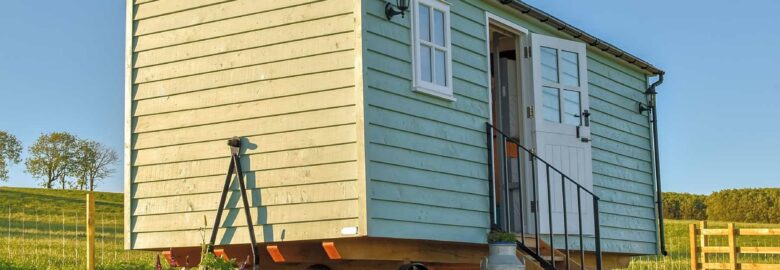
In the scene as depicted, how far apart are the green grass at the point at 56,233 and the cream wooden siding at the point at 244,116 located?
22.4ft

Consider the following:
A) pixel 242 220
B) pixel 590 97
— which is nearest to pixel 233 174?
pixel 242 220

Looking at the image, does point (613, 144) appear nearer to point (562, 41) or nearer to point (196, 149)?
point (562, 41)

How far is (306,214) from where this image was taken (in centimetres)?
778

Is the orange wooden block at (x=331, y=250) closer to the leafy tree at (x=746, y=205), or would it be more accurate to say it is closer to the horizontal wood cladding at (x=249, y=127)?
the horizontal wood cladding at (x=249, y=127)

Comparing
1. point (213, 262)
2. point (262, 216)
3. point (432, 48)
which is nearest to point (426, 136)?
point (432, 48)

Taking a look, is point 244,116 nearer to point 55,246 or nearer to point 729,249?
point 729,249

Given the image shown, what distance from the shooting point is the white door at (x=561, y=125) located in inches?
398

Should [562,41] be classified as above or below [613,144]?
above

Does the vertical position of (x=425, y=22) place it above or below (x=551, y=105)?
above

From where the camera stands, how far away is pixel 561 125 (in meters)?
10.5

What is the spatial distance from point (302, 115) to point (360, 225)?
1.06m

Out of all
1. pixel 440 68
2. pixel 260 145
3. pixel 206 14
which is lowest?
pixel 260 145

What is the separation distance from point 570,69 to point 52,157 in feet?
133

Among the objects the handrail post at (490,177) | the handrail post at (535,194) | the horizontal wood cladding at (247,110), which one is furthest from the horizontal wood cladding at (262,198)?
the handrail post at (535,194)
